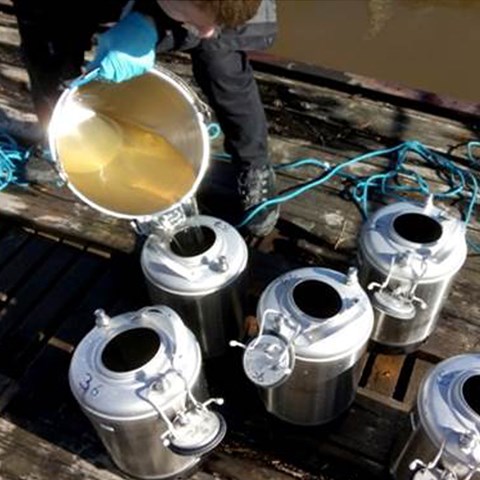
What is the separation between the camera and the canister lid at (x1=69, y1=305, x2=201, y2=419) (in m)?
1.63

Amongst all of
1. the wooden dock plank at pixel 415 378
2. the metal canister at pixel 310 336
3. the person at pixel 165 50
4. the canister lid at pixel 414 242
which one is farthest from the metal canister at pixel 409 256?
the person at pixel 165 50

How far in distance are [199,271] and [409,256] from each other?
2.05 feet

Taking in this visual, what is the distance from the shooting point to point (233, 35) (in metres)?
2.22

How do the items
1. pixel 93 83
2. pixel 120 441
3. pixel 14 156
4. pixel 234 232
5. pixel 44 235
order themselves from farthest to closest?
pixel 14 156
pixel 44 235
pixel 234 232
pixel 93 83
pixel 120 441

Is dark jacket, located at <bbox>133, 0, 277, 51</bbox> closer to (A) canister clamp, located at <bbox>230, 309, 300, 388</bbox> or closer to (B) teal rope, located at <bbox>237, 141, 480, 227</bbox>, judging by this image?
(B) teal rope, located at <bbox>237, 141, 480, 227</bbox>

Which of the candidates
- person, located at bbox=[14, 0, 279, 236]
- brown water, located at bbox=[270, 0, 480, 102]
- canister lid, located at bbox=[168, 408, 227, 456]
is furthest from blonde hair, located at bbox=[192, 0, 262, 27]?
brown water, located at bbox=[270, 0, 480, 102]

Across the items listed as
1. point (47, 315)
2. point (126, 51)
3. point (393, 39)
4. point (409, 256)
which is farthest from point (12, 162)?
point (393, 39)

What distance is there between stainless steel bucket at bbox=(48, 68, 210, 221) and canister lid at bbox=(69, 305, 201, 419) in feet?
1.13

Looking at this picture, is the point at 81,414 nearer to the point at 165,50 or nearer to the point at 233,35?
the point at 165,50

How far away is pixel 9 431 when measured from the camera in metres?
2.10

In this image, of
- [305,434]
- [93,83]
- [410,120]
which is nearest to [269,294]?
[305,434]

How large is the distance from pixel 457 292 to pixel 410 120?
39.5 inches

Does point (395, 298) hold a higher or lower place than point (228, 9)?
lower

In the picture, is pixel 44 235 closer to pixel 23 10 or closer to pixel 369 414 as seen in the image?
pixel 23 10
